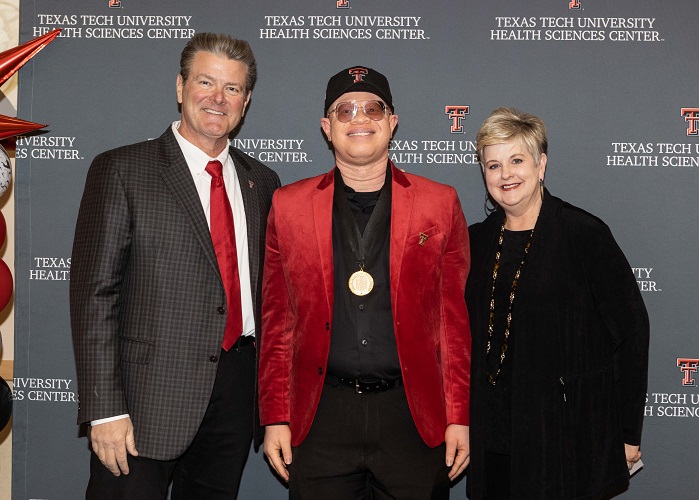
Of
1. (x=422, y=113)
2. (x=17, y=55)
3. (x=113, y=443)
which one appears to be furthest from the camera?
(x=422, y=113)

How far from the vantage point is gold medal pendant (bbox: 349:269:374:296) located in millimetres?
2541

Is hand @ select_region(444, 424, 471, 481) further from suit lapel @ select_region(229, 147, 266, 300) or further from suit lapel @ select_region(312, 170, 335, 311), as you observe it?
suit lapel @ select_region(229, 147, 266, 300)

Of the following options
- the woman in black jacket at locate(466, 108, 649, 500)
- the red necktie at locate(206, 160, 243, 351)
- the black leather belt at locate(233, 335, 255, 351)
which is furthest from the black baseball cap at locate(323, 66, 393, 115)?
the black leather belt at locate(233, 335, 255, 351)

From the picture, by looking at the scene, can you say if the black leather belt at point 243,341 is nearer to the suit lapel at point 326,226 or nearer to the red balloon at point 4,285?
the suit lapel at point 326,226

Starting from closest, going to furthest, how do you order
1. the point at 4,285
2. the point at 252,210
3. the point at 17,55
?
the point at 252,210 → the point at 4,285 → the point at 17,55

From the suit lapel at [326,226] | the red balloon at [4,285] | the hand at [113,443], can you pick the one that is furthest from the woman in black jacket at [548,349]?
the red balloon at [4,285]

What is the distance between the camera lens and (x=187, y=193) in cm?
263

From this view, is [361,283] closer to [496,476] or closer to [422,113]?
[496,476]

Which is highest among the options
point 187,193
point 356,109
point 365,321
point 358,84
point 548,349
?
point 358,84

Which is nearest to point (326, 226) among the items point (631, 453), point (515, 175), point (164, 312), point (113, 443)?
point (164, 312)

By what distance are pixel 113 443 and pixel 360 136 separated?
4.88 ft

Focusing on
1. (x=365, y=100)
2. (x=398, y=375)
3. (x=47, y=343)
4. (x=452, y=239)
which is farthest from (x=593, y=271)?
(x=47, y=343)

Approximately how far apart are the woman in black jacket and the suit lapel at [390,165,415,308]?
0.42 metres

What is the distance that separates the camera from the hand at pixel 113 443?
2.46 metres
